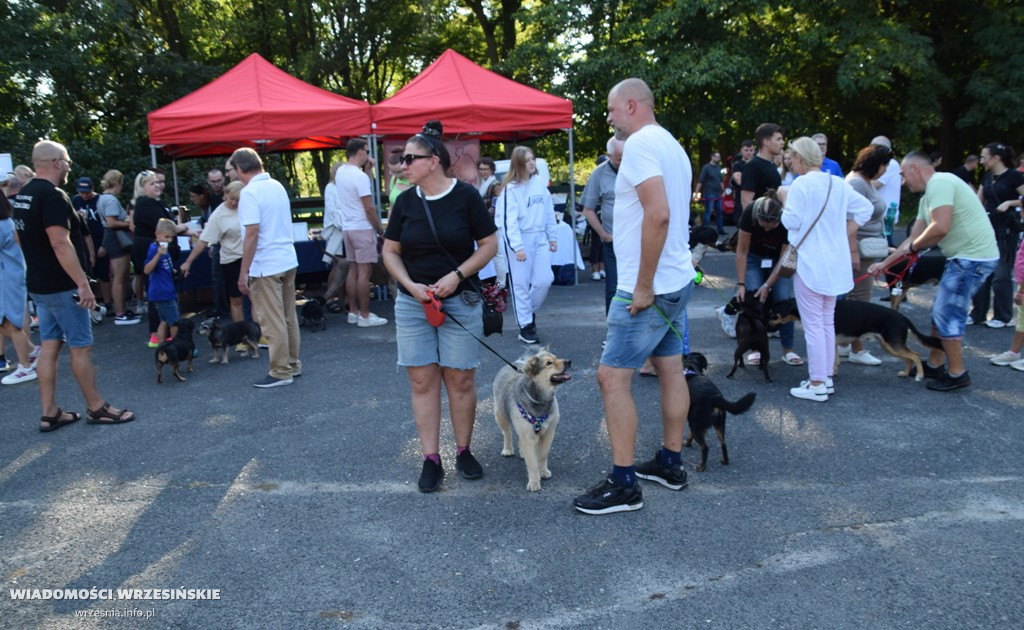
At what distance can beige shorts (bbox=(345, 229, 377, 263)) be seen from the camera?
341 inches

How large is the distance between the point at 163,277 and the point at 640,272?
19.1ft

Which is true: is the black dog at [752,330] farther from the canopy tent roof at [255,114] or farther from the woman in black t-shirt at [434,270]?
the canopy tent roof at [255,114]

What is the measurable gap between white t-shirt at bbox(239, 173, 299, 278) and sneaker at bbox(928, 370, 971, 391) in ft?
17.4

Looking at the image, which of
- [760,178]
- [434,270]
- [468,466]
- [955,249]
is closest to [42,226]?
[434,270]

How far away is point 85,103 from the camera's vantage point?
19.0 metres

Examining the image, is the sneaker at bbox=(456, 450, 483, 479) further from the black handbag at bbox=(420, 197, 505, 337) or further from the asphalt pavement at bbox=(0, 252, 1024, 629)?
the black handbag at bbox=(420, 197, 505, 337)

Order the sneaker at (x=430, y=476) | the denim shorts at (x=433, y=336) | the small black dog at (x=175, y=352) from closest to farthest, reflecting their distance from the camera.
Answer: the denim shorts at (x=433, y=336), the sneaker at (x=430, y=476), the small black dog at (x=175, y=352)

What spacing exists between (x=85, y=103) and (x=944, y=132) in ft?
78.6

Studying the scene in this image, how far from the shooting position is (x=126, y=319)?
31.2 ft

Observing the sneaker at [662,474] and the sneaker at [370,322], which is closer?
the sneaker at [662,474]

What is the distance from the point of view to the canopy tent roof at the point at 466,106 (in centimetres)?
1019

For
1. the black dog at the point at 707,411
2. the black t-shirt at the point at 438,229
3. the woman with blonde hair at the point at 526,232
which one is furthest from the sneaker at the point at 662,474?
the woman with blonde hair at the point at 526,232

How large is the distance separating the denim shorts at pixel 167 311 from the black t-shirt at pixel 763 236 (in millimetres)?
5678

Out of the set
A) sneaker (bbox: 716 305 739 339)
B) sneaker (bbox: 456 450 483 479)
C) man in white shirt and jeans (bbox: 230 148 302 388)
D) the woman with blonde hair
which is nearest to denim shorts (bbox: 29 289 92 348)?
man in white shirt and jeans (bbox: 230 148 302 388)
